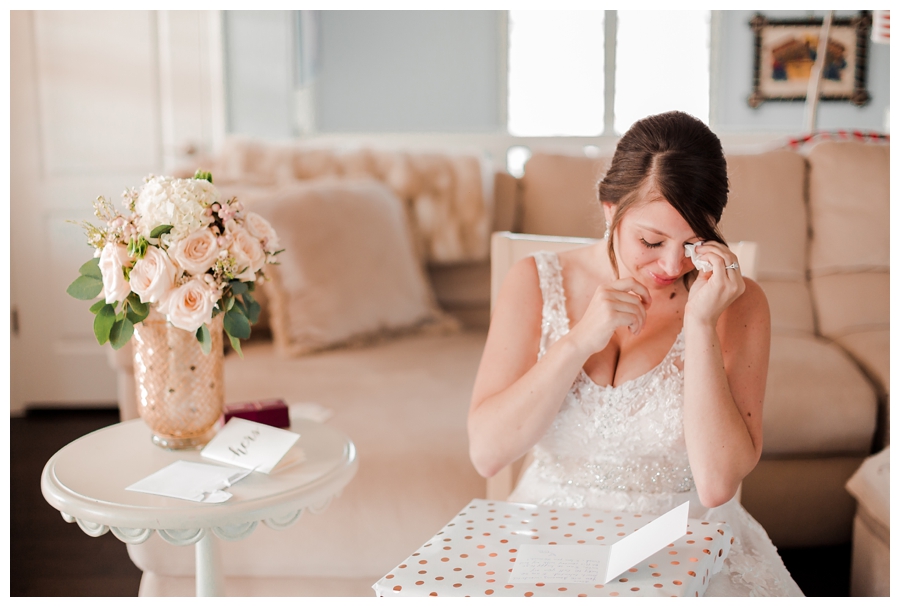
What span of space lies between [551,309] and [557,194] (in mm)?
1211

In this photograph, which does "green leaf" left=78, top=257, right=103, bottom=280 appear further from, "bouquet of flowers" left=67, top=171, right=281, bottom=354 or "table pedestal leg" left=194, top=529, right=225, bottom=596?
"table pedestal leg" left=194, top=529, right=225, bottom=596

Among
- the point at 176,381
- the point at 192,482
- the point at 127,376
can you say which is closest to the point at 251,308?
the point at 176,381

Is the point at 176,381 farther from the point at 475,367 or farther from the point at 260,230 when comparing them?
the point at 475,367

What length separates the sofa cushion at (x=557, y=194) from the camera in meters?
2.30

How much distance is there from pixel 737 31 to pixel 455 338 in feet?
9.17

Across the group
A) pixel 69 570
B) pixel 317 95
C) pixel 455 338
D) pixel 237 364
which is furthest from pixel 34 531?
pixel 317 95

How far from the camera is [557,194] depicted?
2.34 metres

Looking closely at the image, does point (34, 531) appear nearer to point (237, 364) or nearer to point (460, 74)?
point (237, 364)

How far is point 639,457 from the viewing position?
3.83 feet

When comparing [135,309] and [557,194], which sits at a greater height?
[557,194]

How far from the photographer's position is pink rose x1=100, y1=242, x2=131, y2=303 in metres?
1.06

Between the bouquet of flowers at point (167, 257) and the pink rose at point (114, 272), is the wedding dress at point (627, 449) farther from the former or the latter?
the pink rose at point (114, 272)

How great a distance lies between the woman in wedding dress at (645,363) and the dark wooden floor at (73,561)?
0.57 metres

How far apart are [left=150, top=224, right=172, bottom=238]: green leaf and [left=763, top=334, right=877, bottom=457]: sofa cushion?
1.39 meters
